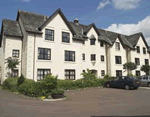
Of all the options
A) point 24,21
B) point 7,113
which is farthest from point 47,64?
point 7,113

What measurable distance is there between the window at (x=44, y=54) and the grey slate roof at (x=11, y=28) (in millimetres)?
4227

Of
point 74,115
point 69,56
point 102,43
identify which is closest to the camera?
point 74,115

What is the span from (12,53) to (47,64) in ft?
17.9

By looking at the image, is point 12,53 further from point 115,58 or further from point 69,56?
point 115,58

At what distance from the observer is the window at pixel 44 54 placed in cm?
1997

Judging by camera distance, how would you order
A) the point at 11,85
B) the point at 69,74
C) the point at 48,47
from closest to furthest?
the point at 11,85
the point at 48,47
the point at 69,74

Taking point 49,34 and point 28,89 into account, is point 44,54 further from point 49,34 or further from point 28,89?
point 28,89

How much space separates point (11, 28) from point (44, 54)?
22.0 ft

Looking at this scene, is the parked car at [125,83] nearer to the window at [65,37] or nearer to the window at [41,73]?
the window at [65,37]

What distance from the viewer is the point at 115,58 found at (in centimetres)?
2973

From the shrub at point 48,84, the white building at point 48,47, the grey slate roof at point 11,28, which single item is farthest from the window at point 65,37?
the shrub at point 48,84

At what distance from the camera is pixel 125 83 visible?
1838 cm

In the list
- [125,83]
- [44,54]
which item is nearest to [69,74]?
[44,54]

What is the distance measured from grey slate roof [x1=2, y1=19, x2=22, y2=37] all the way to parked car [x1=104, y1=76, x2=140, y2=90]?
1557cm
